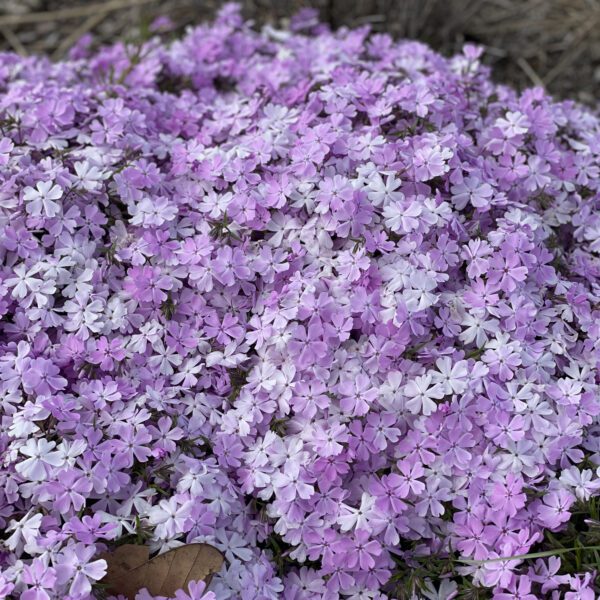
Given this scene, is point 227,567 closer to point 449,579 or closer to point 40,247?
point 449,579

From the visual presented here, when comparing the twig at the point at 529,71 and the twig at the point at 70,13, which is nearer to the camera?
the twig at the point at 529,71

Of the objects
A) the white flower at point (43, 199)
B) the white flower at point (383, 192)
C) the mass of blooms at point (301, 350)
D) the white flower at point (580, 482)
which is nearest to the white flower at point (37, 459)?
the mass of blooms at point (301, 350)

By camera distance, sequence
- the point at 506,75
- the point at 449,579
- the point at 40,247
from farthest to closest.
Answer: the point at 506,75 → the point at 40,247 → the point at 449,579

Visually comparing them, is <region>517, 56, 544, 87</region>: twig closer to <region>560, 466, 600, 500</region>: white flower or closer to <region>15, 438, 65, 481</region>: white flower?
<region>560, 466, 600, 500</region>: white flower

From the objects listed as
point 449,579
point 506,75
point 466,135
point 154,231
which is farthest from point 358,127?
point 506,75

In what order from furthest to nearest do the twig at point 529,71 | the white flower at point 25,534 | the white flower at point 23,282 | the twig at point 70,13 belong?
1. the twig at point 70,13
2. the twig at point 529,71
3. the white flower at point 23,282
4. the white flower at point 25,534

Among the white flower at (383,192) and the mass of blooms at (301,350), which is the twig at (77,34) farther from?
the white flower at (383,192)

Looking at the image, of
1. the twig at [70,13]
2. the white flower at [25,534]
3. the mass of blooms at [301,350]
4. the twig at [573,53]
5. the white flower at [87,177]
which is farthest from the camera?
the twig at [70,13]
